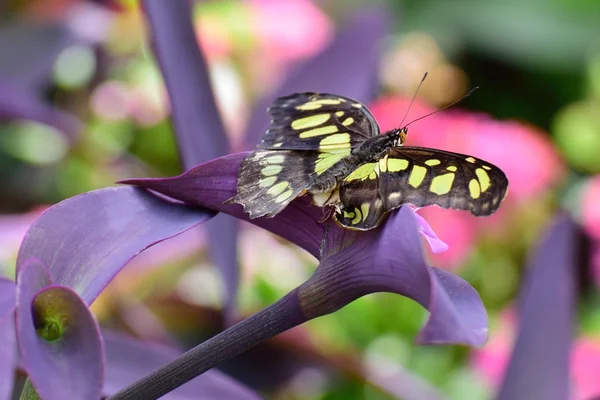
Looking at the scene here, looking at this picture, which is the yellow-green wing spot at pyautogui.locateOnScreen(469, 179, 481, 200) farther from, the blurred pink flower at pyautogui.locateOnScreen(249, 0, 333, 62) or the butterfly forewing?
the blurred pink flower at pyautogui.locateOnScreen(249, 0, 333, 62)

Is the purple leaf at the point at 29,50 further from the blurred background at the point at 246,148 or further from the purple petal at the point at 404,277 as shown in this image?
the purple petal at the point at 404,277

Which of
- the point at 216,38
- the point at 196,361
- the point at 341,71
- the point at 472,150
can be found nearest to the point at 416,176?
the point at 196,361

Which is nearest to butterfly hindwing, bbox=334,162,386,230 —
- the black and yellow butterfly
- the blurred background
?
the black and yellow butterfly

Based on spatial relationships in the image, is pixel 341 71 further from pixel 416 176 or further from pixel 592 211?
pixel 592 211

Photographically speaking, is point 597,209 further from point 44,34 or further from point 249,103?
point 44,34

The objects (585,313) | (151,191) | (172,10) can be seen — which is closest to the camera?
(151,191)

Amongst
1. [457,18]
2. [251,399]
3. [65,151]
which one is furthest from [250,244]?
[457,18]

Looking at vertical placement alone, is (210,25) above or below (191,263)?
above
